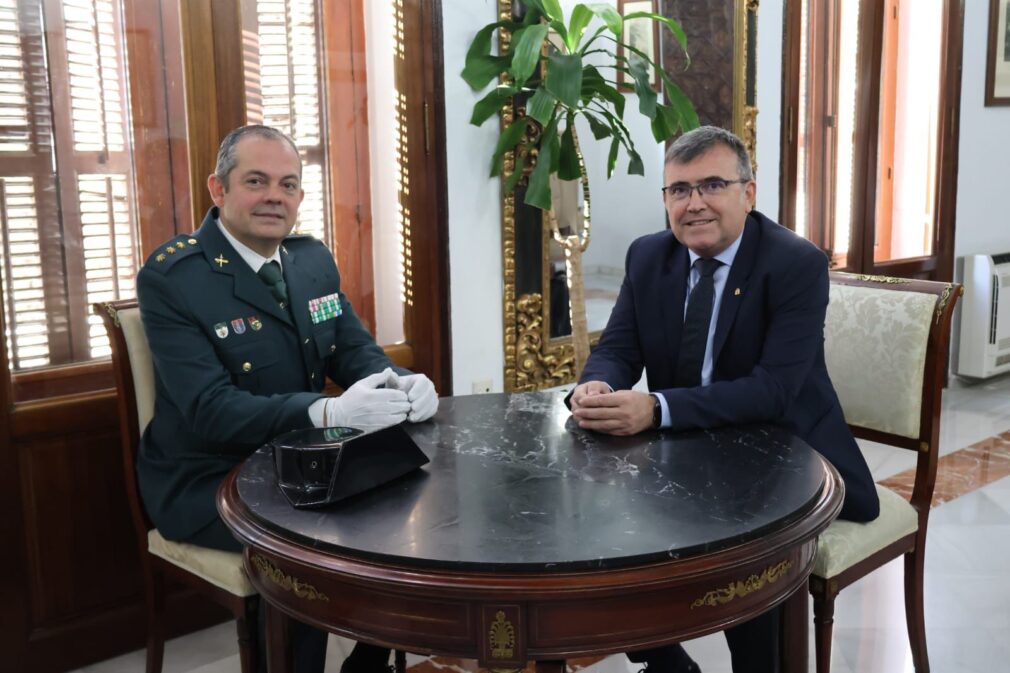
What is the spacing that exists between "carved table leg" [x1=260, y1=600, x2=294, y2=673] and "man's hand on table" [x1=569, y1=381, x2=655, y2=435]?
0.65 metres

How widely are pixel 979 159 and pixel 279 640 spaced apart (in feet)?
18.1

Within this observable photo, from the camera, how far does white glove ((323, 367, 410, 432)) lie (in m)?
1.84

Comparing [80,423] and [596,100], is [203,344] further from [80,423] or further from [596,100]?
[596,100]

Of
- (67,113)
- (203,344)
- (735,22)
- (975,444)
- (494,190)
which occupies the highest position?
(735,22)

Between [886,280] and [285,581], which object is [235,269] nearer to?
[285,581]

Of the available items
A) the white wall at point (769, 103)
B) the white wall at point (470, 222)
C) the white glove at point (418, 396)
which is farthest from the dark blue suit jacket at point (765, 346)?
the white wall at point (769, 103)

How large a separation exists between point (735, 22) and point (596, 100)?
3.38 ft

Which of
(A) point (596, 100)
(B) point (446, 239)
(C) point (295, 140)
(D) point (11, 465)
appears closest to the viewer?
(D) point (11, 465)

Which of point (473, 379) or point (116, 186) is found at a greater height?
point (116, 186)

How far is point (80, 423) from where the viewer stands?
2.48 meters

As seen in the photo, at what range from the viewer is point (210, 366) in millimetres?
1979

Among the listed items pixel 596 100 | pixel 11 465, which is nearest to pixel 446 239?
pixel 596 100

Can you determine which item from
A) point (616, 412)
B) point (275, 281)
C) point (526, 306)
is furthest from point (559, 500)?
point (526, 306)

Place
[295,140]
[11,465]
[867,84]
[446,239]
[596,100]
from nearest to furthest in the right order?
[11,465], [295,140], [446,239], [596,100], [867,84]
